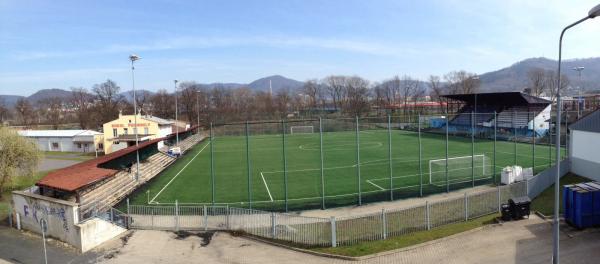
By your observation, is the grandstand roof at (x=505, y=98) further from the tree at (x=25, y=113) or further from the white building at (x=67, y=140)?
the tree at (x=25, y=113)

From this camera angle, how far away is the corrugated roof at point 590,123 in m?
25.5

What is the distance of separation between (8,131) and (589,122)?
39961 mm

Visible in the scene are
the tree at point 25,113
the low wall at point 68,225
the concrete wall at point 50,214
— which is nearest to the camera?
the low wall at point 68,225

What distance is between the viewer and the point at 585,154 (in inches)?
1039

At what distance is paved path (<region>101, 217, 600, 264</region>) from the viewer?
1427cm

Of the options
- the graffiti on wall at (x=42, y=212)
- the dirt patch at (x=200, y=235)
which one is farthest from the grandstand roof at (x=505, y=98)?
the graffiti on wall at (x=42, y=212)

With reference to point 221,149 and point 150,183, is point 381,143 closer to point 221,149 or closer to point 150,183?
point 221,149

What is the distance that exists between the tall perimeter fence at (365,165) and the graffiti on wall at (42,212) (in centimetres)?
659

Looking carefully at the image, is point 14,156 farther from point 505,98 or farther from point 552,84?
point 552,84

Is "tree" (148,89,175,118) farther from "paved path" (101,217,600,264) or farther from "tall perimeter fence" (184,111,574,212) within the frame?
"paved path" (101,217,600,264)

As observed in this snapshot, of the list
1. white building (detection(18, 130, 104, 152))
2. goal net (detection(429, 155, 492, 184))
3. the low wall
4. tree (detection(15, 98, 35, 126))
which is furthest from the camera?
tree (detection(15, 98, 35, 126))

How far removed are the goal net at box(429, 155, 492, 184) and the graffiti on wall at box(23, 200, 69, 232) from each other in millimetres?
20546

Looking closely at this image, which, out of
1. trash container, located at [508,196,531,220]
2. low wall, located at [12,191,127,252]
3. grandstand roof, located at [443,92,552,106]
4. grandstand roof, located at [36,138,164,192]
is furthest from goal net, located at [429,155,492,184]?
grandstand roof, located at [443,92,552,106]

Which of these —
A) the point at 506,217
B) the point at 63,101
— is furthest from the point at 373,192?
the point at 63,101
